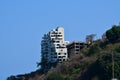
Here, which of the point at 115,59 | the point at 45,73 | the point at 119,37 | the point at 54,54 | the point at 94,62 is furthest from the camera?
the point at 54,54

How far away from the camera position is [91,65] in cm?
11419

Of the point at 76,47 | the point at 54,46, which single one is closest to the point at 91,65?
the point at 76,47

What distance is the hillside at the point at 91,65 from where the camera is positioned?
103812 millimetres

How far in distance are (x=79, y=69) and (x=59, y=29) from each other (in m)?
32.9

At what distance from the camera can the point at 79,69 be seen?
394 feet

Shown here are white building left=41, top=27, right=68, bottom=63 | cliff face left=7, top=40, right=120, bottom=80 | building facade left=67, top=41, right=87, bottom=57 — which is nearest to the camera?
cliff face left=7, top=40, right=120, bottom=80

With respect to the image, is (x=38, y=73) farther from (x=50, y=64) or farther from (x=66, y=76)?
(x=66, y=76)

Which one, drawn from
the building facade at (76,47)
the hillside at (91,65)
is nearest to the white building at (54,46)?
the building facade at (76,47)

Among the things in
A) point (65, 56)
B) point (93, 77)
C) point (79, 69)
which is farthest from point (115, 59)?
point (65, 56)

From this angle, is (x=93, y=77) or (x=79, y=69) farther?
(x=79, y=69)

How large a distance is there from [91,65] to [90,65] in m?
1.13

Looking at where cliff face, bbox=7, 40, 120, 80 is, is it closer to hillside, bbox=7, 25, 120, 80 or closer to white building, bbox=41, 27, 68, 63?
hillside, bbox=7, 25, 120, 80

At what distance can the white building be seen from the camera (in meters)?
145

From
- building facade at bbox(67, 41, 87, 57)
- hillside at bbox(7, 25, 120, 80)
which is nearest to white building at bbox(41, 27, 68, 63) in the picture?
building facade at bbox(67, 41, 87, 57)
